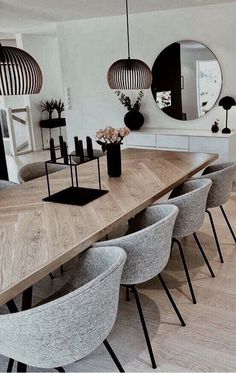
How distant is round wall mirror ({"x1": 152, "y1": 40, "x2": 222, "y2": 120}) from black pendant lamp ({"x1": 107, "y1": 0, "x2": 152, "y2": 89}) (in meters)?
2.11

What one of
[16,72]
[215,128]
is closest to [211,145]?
[215,128]

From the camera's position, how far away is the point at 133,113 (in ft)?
18.2

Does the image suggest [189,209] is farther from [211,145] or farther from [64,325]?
[211,145]

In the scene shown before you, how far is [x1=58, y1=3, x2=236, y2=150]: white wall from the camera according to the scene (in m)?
4.88

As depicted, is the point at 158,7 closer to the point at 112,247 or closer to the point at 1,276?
the point at 112,247

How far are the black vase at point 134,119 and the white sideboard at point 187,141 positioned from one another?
11 cm

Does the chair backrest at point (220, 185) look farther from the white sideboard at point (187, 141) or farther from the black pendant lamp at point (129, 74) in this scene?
the white sideboard at point (187, 141)

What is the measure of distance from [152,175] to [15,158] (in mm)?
5568

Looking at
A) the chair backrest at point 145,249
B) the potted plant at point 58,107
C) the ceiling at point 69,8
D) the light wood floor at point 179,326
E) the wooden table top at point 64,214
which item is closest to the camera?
the wooden table top at point 64,214

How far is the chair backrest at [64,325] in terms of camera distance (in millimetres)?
1363

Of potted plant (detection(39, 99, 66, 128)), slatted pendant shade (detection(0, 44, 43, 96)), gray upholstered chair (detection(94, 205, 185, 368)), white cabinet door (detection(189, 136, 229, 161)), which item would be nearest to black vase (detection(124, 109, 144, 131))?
white cabinet door (detection(189, 136, 229, 161))

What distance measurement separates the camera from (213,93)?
16.8 feet

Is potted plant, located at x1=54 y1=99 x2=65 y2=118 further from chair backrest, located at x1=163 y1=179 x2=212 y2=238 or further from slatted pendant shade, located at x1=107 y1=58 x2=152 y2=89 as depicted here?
chair backrest, located at x1=163 y1=179 x2=212 y2=238

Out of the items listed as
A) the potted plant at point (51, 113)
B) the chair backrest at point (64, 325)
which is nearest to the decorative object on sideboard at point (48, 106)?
the potted plant at point (51, 113)
